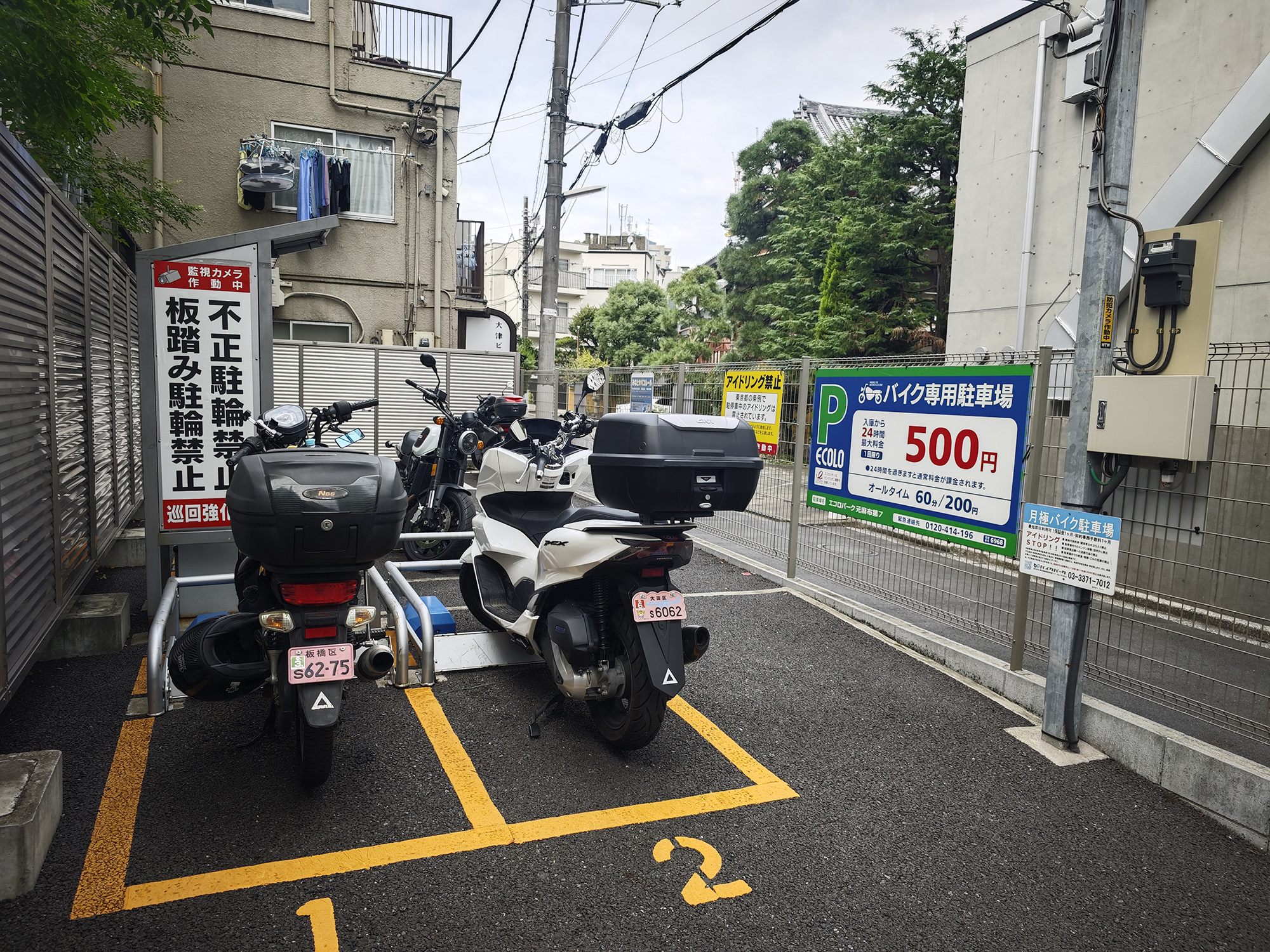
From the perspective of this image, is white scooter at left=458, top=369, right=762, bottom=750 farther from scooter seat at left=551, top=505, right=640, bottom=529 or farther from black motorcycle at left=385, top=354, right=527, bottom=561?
black motorcycle at left=385, top=354, right=527, bottom=561

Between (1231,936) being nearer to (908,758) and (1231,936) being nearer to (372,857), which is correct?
(908,758)

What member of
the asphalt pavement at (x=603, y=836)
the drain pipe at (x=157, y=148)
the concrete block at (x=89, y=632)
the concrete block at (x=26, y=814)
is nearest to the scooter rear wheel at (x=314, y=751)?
the asphalt pavement at (x=603, y=836)

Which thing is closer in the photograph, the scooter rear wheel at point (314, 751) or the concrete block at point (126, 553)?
the scooter rear wheel at point (314, 751)

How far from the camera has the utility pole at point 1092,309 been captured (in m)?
3.50

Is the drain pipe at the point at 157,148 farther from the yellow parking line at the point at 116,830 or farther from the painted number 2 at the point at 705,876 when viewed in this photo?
the painted number 2 at the point at 705,876

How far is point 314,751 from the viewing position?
2891mm

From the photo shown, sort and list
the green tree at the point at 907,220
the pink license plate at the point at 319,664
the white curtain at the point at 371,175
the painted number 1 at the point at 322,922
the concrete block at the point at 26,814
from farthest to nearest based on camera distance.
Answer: the green tree at the point at 907,220, the white curtain at the point at 371,175, the pink license plate at the point at 319,664, the concrete block at the point at 26,814, the painted number 1 at the point at 322,922

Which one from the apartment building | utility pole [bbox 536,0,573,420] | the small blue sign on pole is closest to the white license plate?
the small blue sign on pole

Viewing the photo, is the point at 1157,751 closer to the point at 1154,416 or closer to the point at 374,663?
the point at 1154,416

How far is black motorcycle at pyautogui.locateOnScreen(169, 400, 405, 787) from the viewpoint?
9.19 ft

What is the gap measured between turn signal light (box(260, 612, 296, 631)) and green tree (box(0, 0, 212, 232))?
2984mm

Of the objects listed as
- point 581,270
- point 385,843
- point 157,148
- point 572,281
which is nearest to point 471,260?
point 157,148

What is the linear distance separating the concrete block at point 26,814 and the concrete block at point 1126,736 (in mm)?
4342

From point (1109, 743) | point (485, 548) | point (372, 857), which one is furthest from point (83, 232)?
point (1109, 743)
